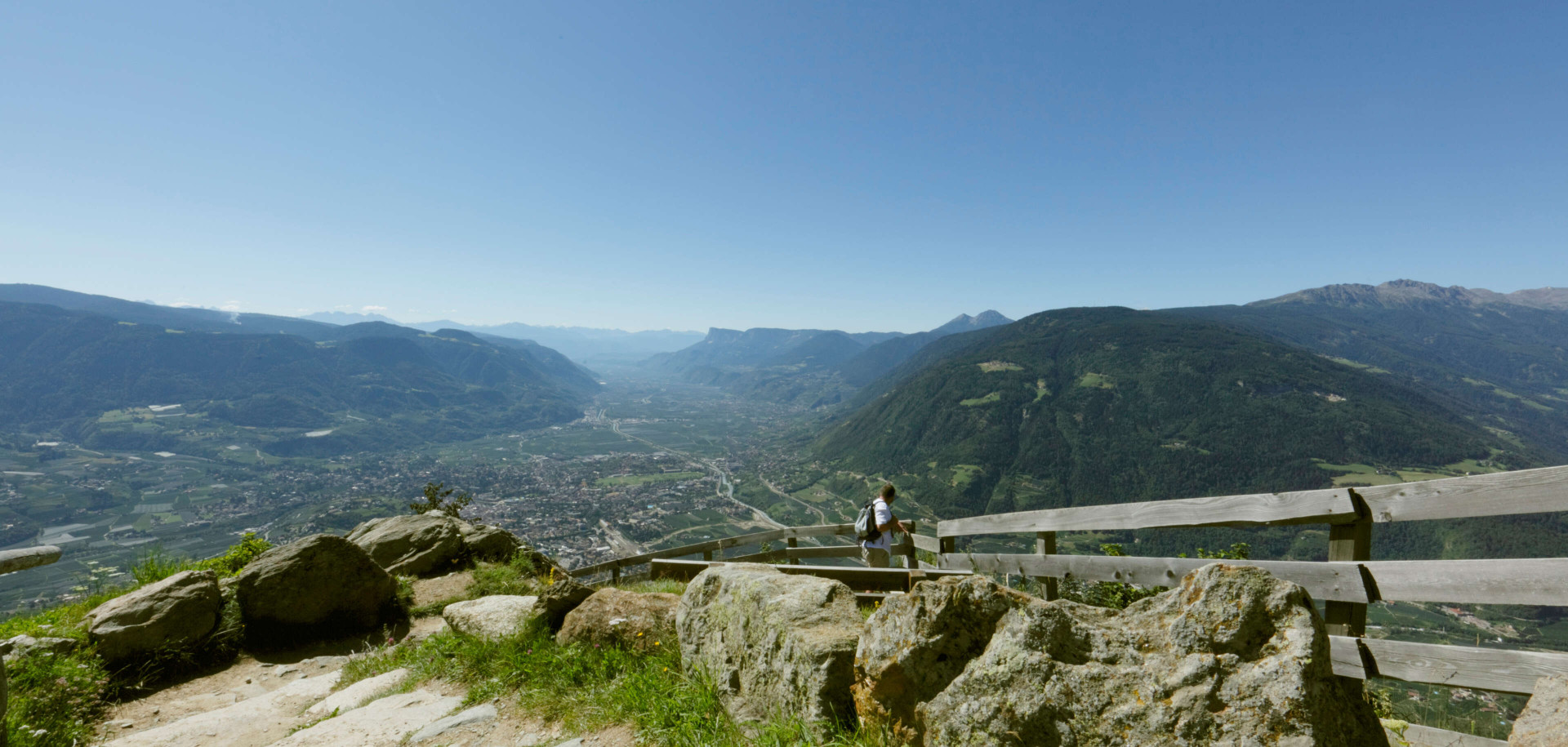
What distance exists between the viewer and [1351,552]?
3531 mm

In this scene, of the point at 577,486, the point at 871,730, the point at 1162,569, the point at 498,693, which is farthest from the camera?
the point at 577,486

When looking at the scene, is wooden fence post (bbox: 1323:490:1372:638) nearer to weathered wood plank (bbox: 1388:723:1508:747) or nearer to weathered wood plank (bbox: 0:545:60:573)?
weathered wood plank (bbox: 1388:723:1508:747)

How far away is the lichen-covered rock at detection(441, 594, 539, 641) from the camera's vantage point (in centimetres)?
661

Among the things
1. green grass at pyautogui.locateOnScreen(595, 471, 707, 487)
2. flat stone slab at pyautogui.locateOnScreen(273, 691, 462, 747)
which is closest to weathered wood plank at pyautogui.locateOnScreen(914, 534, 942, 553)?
flat stone slab at pyautogui.locateOnScreen(273, 691, 462, 747)

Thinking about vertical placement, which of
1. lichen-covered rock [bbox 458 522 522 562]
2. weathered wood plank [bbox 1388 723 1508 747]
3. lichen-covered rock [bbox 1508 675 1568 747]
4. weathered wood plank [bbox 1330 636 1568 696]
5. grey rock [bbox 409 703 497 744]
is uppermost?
lichen-covered rock [bbox 1508 675 1568 747]

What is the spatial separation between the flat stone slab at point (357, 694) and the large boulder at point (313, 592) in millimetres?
2714

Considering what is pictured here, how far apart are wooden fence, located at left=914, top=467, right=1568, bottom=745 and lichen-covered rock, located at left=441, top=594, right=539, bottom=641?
23.0ft

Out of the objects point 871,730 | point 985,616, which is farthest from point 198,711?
point 985,616

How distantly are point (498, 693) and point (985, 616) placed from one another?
5.10 meters

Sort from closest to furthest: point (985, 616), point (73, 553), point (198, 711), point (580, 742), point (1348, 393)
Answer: point (985, 616) → point (580, 742) → point (198, 711) → point (73, 553) → point (1348, 393)

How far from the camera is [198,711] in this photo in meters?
6.11

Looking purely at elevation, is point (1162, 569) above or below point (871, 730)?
above

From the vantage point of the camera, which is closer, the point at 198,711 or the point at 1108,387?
the point at 198,711

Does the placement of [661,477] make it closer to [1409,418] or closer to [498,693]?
[498,693]
